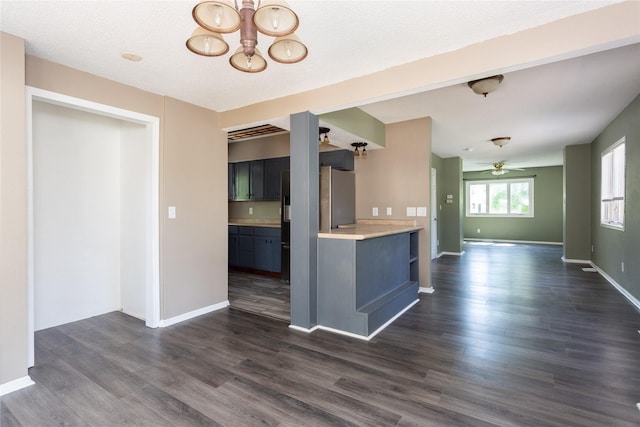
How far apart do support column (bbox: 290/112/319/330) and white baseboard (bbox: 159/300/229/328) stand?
1.13 meters

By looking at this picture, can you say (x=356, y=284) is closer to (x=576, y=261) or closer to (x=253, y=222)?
(x=253, y=222)

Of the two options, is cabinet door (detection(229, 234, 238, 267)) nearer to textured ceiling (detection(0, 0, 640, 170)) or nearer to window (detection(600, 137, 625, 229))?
textured ceiling (detection(0, 0, 640, 170))

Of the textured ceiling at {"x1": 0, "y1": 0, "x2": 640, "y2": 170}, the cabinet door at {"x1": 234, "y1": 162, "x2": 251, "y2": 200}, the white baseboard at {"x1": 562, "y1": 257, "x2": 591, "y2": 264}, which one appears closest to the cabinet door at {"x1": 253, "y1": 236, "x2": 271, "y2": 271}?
the cabinet door at {"x1": 234, "y1": 162, "x2": 251, "y2": 200}

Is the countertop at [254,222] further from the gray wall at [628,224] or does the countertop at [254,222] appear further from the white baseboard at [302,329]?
the gray wall at [628,224]

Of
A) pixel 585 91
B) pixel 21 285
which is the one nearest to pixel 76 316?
pixel 21 285

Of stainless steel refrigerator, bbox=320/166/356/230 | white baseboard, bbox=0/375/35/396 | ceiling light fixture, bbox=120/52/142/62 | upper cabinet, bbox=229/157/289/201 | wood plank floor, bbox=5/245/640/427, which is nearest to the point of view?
wood plank floor, bbox=5/245/640/427

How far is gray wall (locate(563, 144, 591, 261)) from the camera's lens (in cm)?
673

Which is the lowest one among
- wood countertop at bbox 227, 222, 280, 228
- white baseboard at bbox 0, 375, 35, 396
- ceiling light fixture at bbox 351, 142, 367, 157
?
white baseboard at bbox 0, 375, 35, 396

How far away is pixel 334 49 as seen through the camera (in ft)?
7.88

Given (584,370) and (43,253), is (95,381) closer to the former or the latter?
(43,253)

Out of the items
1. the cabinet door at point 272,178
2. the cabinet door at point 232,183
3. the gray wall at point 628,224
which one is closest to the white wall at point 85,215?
the cabinet door at point 272,178

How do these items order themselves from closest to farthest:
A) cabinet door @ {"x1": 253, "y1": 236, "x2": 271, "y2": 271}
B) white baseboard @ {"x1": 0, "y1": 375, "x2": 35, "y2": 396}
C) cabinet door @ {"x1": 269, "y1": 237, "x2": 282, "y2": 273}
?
white baseboard @ {"x1": 0, "y1": 375, "x2": 35, "y2": 396} → cabinet door @ {"x1": 269, "y1": 237, "x2": 282, "y2": 273} → cabinet door @ {"x1": 253, "y1": 236, "x2": 271, "y2": 271}

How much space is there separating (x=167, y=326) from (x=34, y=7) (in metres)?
2.80

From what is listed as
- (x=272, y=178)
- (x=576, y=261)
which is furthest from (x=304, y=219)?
(x=576, y=261)
